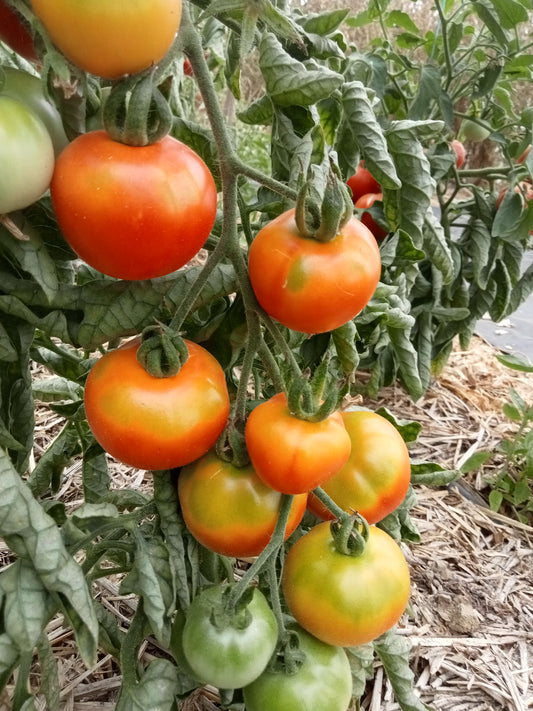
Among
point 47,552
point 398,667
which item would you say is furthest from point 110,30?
point 398,667

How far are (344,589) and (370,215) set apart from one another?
2.72ft

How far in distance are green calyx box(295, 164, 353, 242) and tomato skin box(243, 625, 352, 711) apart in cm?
45

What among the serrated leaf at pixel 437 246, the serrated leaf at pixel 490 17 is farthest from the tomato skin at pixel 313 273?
the serrated leaf at pixel 490 17

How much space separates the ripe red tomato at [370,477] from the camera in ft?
2.32

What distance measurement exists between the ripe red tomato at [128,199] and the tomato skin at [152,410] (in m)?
0.11

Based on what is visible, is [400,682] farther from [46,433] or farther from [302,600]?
[46,433]

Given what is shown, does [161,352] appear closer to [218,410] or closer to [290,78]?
[218,410]

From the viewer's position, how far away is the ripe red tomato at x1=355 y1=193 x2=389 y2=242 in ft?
4.22

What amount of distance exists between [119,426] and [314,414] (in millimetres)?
178

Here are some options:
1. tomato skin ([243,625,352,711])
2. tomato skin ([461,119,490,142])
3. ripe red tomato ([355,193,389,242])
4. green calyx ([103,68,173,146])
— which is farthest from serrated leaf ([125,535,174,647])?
tomato skin ([461,119,490,142])

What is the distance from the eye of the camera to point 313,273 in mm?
539

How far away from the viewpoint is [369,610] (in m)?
0.64

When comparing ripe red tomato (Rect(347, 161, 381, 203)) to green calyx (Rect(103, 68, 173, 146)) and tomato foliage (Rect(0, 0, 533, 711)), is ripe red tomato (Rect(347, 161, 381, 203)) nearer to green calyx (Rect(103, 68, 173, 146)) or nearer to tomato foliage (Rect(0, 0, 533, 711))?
tomato foliage (Rect(0, 0, 533, 711))

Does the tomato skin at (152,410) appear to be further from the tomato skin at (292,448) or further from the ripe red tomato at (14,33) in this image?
the ripe red tomato at (14,33)
